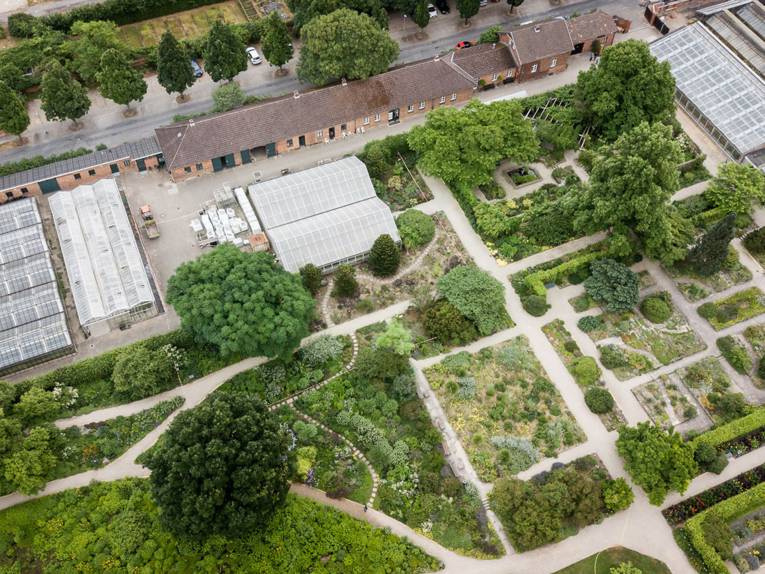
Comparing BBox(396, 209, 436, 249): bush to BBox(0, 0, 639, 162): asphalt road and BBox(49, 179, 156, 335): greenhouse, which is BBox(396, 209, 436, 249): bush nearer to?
BBox(0, 0, 639, 162): asphalt road

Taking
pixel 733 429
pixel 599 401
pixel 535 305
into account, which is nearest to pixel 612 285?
pixel 535 305

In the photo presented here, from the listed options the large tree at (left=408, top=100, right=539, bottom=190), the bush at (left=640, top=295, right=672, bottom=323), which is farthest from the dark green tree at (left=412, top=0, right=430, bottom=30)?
the bush at (left=640, top=295, right=672, bottom=323)

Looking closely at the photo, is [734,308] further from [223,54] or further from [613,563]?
[223,54]

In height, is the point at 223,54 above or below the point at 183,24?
below

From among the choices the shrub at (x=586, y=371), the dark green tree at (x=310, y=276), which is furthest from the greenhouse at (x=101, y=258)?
the shrub at (x=586, y=371)

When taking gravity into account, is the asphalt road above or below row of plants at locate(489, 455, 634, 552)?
above

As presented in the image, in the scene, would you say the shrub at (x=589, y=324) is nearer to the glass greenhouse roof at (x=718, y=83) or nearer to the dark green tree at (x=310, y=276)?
the dark green tree at (x=310, y=276)

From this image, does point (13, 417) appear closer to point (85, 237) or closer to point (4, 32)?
point (85, 237)
